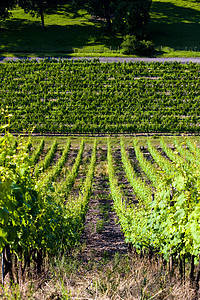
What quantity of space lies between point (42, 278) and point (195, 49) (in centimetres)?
4382

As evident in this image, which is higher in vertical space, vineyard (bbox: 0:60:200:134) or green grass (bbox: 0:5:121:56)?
green grass (bbox: 0:5:121:56)

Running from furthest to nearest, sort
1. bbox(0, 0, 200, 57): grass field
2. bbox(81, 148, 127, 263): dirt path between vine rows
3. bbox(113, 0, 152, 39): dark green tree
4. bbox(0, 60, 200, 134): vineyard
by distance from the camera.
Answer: bbox(113, 0, 152, 39): dark green tree, bbox(0, 0, 200, 57): grass field, bbox(0, 60, 200, 134): vineyard, bbox(81, 148, 127, 263): dirt path between vine rows

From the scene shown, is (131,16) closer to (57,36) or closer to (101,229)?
(57,36)

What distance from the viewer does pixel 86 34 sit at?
2016 inches

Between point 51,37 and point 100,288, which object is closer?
point 100,288

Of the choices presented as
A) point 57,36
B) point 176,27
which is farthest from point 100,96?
point 176,27

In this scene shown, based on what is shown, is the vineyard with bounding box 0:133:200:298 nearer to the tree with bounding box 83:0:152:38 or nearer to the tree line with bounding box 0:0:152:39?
the tree with bounding box 83:0:152:38

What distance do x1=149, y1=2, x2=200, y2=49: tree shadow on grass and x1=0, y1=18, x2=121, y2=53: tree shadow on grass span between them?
6.79m

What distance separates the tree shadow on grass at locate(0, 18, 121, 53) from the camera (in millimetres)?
46531

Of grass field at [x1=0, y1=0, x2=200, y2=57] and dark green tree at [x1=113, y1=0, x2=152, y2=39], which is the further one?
dark green tree at [x1=113, y1=0, x2=152, y2=39]

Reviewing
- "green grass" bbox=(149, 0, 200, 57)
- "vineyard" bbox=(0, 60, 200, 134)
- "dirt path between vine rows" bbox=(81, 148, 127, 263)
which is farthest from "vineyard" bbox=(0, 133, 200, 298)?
"green grass" bbox=(149, 0, 200, 57)

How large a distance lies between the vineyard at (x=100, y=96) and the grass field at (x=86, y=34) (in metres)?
5.99

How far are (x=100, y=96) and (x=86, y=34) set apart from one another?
21439 millimetres

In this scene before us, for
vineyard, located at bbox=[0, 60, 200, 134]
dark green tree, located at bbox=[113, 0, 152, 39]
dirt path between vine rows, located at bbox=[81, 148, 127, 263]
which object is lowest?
vineyard, located at bbox=[0, 60, 200, 134]
